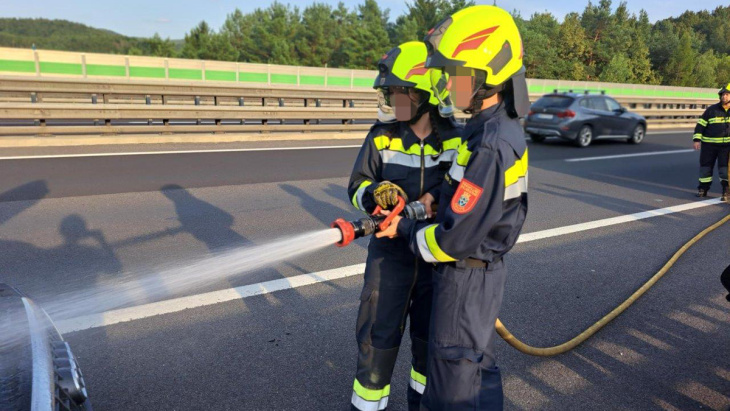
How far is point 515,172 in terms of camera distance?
81.4 inches

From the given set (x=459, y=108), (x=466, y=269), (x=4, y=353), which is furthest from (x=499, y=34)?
(x=4, y=353)

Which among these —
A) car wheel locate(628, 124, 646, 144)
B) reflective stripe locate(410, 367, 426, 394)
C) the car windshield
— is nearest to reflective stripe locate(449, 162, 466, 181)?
reflective stripe locate(410, 367, 426, 394)

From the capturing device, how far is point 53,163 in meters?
8.66

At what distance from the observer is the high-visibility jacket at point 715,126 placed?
27.6ft

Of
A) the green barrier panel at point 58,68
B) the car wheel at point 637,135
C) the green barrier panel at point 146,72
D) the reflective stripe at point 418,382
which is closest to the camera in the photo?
the reflective stripe at point 418,382

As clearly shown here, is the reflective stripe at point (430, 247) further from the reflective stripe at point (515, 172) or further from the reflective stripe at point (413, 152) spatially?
the reflective stripe at point (413, 152)

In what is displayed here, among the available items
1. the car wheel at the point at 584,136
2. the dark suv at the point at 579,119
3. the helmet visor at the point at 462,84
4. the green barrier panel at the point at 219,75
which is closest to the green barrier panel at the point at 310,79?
the green barrier panel at the point at 219,75

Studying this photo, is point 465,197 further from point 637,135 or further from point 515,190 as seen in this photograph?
point 637,135

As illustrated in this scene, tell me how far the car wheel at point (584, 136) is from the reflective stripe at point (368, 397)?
14.1 meters

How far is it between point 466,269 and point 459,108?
0.67 m

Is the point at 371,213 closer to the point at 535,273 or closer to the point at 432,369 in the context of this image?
the point at 432,369

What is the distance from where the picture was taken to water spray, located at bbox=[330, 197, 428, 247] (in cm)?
233

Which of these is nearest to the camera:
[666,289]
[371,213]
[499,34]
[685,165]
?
[499,34]

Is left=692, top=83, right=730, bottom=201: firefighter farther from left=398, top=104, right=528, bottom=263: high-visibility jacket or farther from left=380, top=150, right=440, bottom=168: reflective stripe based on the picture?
left=398, top=104, right=528, bottom=263: high-visibility jacket
